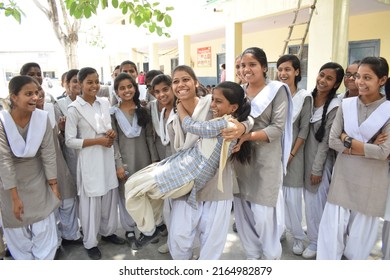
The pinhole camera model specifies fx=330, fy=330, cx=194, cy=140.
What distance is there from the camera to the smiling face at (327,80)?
9.27 feet

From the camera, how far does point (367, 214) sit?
2.38 meters

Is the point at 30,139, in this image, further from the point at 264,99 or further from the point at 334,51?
the point at 334,51

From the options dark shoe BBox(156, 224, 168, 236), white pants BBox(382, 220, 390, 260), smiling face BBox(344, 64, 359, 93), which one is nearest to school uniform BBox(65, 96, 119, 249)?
dark shoe BBox(156, 224, 168, 236)

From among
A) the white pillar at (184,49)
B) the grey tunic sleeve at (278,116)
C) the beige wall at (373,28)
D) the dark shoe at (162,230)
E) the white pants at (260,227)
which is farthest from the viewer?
the white pillar at (184,49)

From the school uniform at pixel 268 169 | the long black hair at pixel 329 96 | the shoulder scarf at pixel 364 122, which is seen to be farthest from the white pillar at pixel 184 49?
the shoulder scarf at pixel 364 122

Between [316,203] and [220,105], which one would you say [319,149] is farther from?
[220,105]

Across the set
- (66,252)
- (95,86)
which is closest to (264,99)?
→ (95,86)

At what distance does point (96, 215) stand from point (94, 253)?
0.34 metres

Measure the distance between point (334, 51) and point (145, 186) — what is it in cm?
438

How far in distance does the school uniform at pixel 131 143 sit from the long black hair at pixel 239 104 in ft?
3.31

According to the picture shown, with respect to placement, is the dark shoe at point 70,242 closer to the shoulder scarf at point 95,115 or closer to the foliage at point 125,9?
the shoulder scarf at point 95,115

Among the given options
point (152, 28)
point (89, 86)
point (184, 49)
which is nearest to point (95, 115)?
point (89, 86)

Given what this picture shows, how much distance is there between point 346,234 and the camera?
2.61 metres

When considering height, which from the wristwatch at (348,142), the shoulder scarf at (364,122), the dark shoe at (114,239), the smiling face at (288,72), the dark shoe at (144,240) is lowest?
the dark shoe at (114,239)
